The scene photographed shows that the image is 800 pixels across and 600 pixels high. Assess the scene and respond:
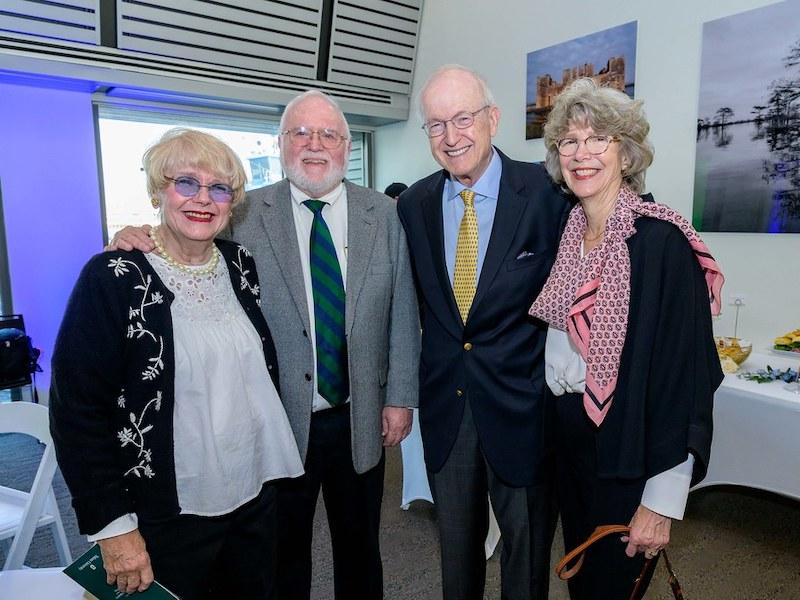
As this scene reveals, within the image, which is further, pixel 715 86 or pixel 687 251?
pixel 715 86

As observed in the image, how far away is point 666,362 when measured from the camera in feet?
4.03

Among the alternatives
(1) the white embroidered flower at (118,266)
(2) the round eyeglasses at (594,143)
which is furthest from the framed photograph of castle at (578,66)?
(1) the white embroidered flower at (118,266)

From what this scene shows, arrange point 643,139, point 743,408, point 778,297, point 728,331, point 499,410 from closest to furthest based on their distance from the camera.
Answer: point 643,139, point 499,410, point 743,408, point 778,297, point 728,331

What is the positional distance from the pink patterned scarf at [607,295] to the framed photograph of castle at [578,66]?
2.77 metres

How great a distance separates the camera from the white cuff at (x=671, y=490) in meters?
1.26

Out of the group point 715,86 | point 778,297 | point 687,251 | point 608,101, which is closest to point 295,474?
point 687,251

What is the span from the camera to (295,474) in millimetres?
1479

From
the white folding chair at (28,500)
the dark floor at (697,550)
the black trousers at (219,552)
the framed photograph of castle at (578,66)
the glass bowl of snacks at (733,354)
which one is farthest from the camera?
the framed photograph of castle at (578,66)

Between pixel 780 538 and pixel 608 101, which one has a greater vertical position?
pixel 608 101

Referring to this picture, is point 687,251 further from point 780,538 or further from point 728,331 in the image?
point 728,331

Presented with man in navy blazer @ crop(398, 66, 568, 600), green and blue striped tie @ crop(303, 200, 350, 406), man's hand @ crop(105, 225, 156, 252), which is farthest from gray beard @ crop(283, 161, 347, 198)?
man's hand @ crop(105, 225, 156, 252)

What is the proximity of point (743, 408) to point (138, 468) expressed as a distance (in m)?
2.66

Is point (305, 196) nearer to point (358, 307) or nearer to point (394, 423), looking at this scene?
point (358, 307)

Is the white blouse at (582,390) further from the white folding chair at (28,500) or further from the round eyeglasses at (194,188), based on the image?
the white folding chair at (28,500)
